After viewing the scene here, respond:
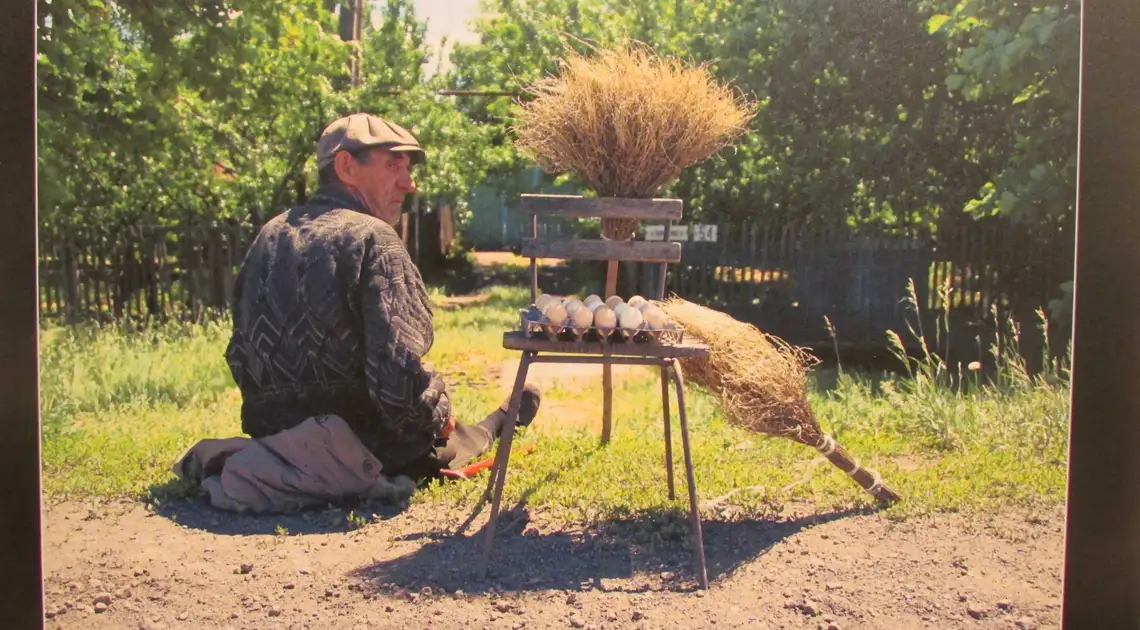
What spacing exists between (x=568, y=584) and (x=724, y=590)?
55cm

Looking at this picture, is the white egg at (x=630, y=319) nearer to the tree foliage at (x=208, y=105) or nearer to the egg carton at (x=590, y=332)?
the egg carton at (x=590, y=332)

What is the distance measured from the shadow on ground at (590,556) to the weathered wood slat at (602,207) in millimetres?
1261

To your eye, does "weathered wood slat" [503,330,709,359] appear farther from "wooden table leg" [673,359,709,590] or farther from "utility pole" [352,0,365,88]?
"utility pole" [352,0,365,88]

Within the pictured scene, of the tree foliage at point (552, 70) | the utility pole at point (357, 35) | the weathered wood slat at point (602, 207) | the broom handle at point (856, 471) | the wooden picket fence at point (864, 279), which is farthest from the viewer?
the wooden picket fence at point (864, 279)

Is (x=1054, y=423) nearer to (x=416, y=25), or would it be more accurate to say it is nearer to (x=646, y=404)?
(x=646, y=404)

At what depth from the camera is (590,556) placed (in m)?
3.90

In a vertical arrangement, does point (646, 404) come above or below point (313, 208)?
below

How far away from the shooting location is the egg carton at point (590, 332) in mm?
3754

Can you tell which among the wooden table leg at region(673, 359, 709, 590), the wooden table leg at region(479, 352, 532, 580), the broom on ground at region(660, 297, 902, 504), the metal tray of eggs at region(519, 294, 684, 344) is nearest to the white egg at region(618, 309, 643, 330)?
the metal tray of eggs at region(519, 294, 684, 344)

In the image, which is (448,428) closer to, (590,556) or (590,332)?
(590,556)

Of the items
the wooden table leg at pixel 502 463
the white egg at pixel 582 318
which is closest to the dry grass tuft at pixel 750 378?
the white egg at pixel 582 318

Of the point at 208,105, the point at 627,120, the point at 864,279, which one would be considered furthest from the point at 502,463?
the point at 208,105

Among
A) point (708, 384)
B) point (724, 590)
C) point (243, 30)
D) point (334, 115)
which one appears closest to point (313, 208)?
point (708, 384)

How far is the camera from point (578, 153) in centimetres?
427
